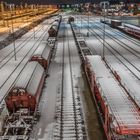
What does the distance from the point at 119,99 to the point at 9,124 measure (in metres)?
7.01

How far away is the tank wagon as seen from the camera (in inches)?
747

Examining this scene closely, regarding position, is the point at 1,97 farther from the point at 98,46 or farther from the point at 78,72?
the point at 98,46

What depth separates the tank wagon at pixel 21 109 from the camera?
62.2ft

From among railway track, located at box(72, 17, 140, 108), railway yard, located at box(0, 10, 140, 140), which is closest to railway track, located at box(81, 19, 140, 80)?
railway track, located at box(72, 17, 140, 108)

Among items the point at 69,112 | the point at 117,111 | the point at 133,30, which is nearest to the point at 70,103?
the point at 69,112

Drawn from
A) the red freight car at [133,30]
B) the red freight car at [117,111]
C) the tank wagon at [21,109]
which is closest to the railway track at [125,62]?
the red freight car at [133,30]

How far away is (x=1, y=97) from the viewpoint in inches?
1089

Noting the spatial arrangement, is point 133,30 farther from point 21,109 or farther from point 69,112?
point 21,109

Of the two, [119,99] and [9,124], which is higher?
[119,99]

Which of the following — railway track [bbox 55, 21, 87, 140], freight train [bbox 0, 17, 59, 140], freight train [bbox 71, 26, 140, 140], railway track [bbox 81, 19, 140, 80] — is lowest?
railway track [bbox 55, 21, 87, 140]

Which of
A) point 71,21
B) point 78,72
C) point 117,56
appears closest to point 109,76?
point 78,72

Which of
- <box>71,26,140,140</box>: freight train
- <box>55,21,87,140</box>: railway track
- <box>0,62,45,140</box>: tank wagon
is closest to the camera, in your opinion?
<box>71,26,140,140</box>: freight train

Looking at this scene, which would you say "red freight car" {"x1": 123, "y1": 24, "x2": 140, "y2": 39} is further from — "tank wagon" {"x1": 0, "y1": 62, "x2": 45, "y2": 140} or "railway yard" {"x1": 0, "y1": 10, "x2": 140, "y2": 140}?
"tank wagon" {"x1": 0, "y1": 62, "x2": 45, "y2": 140}

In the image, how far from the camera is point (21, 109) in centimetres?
2145
